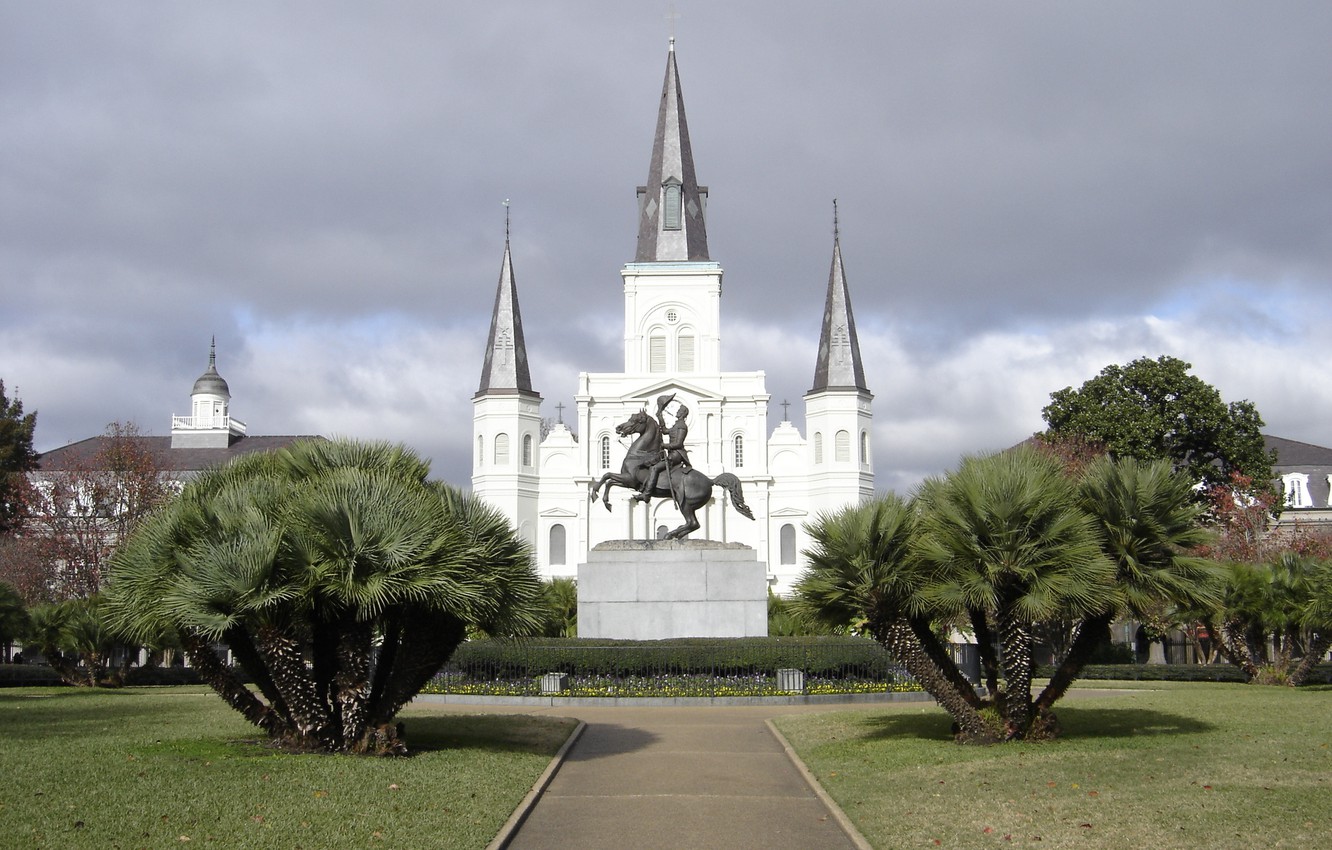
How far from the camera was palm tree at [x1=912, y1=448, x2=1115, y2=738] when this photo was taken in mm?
14125

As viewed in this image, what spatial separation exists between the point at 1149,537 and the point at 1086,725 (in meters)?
3.87

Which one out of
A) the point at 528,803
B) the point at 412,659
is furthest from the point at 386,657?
the point at 528,803

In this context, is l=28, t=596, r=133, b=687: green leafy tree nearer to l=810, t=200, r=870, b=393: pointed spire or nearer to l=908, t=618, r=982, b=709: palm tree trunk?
l=908, t=618, r=982, b=709: palm tree trunk

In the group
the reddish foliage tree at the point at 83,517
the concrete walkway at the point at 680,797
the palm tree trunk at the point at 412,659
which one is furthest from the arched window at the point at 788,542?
the palm tree trunk at the point at 412,659

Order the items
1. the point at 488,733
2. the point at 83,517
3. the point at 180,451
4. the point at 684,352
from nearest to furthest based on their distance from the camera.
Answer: the point at 488,733
the point at 83,517
the point at 684,352
the point at 180,451

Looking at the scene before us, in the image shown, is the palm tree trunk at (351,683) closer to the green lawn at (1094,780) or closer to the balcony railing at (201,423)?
the green lawn at (1094,780)

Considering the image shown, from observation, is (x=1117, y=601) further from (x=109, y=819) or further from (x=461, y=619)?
(x=109, y=819)

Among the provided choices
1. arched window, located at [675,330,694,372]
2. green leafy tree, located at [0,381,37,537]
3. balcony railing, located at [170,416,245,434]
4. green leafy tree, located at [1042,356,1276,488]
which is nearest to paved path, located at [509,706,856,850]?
green leafy tree, located at [0,381,37,537]

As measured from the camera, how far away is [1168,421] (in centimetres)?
5097

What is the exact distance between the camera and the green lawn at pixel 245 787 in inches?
389

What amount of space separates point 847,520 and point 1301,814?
5772 mm

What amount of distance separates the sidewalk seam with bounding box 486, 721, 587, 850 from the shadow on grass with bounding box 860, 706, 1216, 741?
416cm

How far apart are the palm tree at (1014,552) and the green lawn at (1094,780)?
5.34ft

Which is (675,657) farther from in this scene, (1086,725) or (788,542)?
(788,542)
